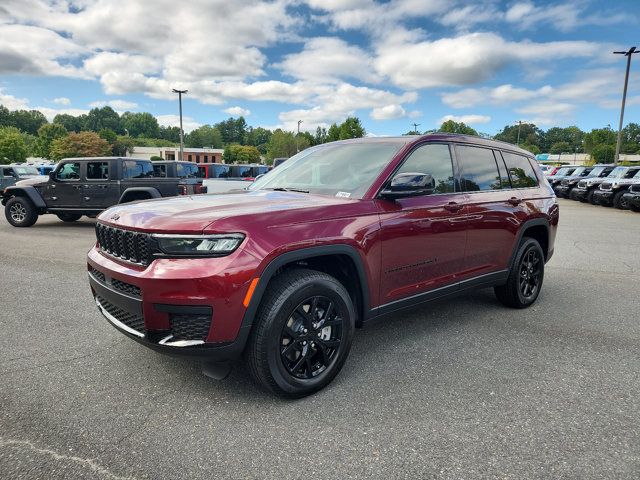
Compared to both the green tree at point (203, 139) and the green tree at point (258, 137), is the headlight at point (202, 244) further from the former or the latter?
the green tree at point (258, 137)

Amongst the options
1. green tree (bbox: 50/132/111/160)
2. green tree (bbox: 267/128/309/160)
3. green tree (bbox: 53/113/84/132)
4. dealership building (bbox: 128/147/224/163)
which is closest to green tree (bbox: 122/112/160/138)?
green tree (bbox: 53/113/84/132)

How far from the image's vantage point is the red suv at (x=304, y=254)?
253 centimetres

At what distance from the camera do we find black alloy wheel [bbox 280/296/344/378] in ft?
9.24

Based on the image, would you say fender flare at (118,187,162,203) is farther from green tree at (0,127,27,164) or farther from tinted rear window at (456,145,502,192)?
green tree at (0,127,27,164)

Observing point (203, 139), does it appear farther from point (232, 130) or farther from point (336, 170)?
point (336, 170)

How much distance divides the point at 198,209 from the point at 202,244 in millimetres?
364

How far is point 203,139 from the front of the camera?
146000 mm

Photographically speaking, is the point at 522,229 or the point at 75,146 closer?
the point at 522,229

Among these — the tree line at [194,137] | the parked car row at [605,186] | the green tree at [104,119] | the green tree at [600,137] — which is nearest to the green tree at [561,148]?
the tree line at [194,137]

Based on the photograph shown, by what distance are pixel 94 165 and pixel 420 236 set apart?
33.0 ft

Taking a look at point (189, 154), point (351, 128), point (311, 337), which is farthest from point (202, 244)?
point (189, 154)

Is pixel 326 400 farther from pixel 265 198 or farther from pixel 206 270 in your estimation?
pixel 265 198

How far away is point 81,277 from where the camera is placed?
6.11 metres

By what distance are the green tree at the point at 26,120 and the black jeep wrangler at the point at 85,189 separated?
16350cm
